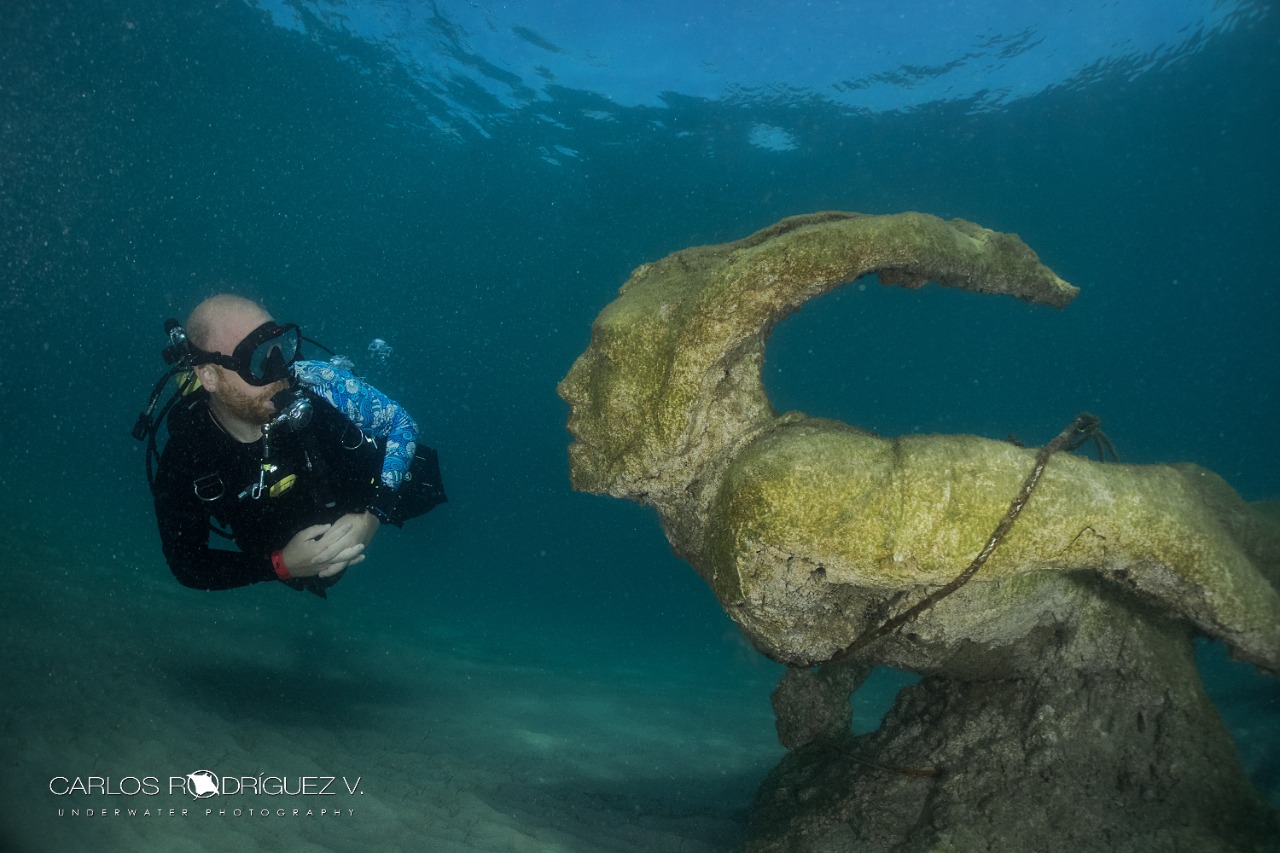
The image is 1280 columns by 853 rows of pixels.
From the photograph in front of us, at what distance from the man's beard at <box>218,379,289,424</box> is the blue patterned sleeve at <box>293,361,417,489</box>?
277mm

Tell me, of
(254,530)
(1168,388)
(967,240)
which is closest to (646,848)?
(254,530)

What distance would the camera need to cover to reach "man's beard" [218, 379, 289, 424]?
4586 mm

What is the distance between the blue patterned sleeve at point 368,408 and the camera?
498cm

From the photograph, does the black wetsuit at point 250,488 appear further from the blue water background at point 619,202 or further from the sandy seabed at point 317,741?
the blue water background at point 619,202

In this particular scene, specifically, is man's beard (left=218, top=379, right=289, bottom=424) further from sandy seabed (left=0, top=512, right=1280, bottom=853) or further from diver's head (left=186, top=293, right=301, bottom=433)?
sandy seabed (left=0, top=512, right=1280, bottom=853)

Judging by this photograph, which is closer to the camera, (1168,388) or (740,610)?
(740,610)

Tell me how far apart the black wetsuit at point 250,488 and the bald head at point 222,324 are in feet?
1.92

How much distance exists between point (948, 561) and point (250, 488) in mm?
4993

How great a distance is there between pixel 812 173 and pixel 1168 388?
55.4 metres

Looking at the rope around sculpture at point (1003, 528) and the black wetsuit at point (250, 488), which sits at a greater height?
the black wetsuit at point (250, 488)

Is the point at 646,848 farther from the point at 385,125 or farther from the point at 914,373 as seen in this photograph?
the point at 914,373

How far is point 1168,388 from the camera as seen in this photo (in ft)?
191

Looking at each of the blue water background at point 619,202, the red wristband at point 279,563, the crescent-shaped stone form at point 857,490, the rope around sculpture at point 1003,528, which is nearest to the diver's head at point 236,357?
the red wristband at point 279,563

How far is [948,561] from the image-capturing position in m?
2.64
